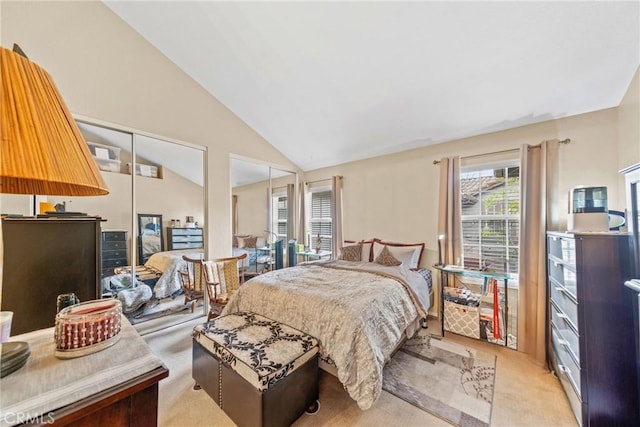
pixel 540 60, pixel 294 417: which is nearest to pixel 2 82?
pixel 294 417

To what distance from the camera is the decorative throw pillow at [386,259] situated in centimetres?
316

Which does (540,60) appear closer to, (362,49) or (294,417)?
(362,49)

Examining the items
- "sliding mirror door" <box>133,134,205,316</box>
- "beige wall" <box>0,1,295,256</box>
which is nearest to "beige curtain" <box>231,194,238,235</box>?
"beige wall" <box>0,1,295,256</box>

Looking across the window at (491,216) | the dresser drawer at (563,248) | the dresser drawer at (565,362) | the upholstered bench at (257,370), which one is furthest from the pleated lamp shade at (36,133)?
the window at (491,216)

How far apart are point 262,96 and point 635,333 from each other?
409cm

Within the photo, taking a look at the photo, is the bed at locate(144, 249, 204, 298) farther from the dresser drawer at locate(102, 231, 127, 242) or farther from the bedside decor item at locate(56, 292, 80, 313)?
the bedside decor item at locate(56, 292, 80, 313)

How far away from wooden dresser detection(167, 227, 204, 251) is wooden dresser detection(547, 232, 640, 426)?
3.94 metres

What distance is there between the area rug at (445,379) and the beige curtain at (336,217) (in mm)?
2011

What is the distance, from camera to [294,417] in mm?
1581

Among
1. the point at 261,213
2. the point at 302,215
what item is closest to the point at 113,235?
the point at 261,213

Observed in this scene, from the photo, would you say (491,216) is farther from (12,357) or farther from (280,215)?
(12,357)

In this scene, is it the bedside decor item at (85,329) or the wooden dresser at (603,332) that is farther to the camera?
the wooden dresser at (603,332)

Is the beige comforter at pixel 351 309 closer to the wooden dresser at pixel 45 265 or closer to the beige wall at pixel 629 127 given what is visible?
the wooden dresser at pixel 45 265

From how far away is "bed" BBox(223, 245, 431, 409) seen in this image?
1.66 meters
